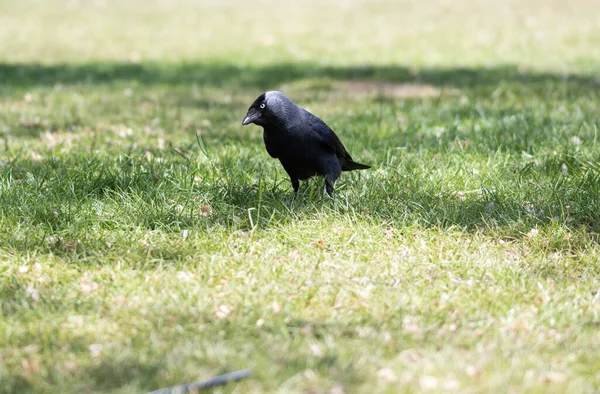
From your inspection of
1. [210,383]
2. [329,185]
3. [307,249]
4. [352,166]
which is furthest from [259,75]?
[210,383]

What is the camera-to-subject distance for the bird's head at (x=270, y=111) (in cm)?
455

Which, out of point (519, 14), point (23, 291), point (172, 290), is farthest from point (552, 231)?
point (519, 14)

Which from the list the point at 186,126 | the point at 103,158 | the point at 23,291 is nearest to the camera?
the point at 23,291

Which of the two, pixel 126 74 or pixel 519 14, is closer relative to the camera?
pixel 126 74

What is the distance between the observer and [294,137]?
459 centimetres

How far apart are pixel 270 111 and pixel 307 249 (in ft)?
2.95

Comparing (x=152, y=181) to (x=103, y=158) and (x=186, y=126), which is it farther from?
(x=186, y=126)

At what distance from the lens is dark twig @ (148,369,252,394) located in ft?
9.05

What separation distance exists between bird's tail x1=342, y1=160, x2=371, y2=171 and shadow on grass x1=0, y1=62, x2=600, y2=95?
4427mm

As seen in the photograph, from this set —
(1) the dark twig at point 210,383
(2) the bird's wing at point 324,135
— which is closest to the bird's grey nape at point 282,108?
(2) the bird's wing at point 324,135

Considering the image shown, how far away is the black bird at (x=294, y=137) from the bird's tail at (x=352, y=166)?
0.34 meters

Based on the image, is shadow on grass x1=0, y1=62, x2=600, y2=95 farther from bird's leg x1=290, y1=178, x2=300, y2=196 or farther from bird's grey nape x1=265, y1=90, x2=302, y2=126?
bird's grey nape x1=265, y1=90, x2=302, y2=126

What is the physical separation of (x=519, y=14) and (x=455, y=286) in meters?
16.3

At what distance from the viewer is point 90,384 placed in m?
2.84
